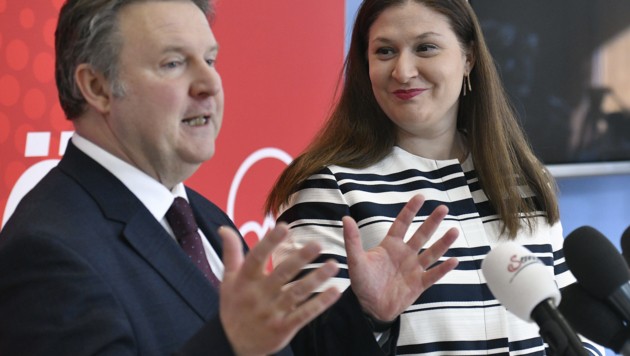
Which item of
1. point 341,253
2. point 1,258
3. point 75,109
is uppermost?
point 75,109

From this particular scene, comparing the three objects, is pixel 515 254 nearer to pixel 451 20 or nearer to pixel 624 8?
pixel 451 20

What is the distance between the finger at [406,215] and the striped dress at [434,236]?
35 cm

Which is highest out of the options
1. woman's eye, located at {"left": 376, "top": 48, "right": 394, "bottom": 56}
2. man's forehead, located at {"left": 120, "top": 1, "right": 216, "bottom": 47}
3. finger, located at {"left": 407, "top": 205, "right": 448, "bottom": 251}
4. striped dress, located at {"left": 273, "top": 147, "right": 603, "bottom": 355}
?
man's forehead, located at {"left": 120, "top": 1, "right": 216, "bottom": 47}

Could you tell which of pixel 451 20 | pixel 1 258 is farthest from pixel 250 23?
pixel 1 258

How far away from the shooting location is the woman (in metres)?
2.01

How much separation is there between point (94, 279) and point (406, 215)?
59 centimetres

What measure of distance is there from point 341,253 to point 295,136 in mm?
1032

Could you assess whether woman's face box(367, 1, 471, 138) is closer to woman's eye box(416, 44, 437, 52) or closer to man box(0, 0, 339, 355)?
woman's eye box(416, 44, 437, 52)

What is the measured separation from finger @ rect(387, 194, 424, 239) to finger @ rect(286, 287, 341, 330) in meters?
0.46

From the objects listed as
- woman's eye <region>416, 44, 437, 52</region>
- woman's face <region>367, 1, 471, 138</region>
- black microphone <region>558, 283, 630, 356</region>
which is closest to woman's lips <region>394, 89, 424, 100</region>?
woman's face <region>367, 1, 471, 138</region>

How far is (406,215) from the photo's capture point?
1.62 m

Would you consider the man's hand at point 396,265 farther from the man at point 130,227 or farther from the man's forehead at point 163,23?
the man's forehead at point 163,23

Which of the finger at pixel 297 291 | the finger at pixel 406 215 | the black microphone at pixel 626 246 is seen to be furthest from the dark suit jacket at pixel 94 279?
the black microphone at pixel 626 246

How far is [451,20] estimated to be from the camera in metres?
2.21
